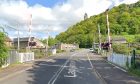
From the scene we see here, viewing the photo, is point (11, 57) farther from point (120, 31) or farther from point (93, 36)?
point (93, 36)

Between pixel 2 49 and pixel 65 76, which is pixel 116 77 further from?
pixel 2 49

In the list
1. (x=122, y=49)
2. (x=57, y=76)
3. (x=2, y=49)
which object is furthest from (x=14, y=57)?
(x=57, y=76)

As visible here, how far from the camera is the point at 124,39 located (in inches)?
6112

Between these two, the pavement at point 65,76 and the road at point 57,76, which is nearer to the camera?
the road at point 57,76

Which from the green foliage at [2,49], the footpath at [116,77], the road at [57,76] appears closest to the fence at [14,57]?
the green foliage at [2,49]

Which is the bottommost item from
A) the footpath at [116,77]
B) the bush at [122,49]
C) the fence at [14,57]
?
the footpath at [116,77]

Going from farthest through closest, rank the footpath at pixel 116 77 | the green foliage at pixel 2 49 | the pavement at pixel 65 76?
the green foliage at pixel 2 49, the footpath at pixel 116 77, the pavement at pixel 65 76

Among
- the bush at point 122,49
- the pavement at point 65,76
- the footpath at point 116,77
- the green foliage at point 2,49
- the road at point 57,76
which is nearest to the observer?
the road at point 57,76

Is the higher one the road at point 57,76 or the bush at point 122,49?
the bush at point 122,49

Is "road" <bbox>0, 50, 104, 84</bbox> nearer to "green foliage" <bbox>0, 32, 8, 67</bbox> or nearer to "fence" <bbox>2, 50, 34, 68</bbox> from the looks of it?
"green foliage" <bbox>0, 32, 8, 67</bbox>

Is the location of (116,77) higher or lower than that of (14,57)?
lower

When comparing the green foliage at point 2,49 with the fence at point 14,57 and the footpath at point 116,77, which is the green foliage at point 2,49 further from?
the footpath at point 116,77

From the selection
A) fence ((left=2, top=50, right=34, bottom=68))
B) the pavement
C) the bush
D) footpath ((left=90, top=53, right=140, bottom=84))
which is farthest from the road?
the bush

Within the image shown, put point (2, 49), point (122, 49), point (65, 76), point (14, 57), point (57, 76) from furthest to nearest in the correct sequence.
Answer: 1. point (122, 49)
2. point (14, 57)
3. point (2, 49)
4. point (65, 76)
5. point (57, 76)
